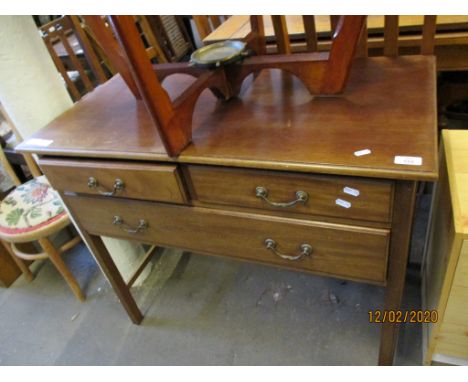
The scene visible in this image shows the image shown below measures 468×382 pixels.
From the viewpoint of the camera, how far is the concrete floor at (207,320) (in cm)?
122

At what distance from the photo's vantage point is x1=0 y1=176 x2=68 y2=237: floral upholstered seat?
133cm

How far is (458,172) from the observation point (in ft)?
2.67

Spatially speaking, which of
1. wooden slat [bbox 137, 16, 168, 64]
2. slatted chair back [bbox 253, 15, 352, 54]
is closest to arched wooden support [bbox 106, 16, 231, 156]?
slatted chair back [bbox 253, 15, 352, 54]

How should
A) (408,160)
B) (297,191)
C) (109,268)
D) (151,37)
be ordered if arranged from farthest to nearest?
(151,37) < (109,268) < (297,191) < (408,160)

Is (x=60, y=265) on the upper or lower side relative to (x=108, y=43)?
lower

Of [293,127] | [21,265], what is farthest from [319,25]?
[21,265]

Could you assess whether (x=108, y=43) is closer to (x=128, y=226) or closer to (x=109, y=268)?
(x=128, y=226)

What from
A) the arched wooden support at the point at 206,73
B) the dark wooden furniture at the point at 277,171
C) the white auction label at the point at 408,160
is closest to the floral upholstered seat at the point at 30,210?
the dark wooden furniture at the point at 277,171

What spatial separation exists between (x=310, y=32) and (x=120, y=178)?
0.64 meters

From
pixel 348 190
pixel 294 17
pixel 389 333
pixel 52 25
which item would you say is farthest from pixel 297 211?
pixel 52 25

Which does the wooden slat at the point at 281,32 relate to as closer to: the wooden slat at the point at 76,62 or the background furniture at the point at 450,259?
the background furniture at the point at 450,259

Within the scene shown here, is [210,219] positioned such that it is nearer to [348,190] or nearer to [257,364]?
[348,190]

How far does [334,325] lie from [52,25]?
1532 mm

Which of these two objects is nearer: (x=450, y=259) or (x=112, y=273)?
(x=450, y=259)
